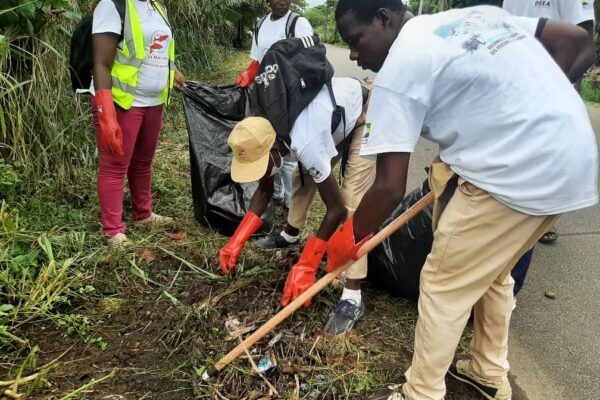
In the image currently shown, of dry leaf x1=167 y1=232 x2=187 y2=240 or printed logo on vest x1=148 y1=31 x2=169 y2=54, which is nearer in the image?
printed logo on vest x1=148 y1=31 x2=169 y2=54

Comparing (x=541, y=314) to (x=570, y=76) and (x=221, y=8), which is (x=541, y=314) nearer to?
(x=570, y=76)

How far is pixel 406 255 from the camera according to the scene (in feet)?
7.34

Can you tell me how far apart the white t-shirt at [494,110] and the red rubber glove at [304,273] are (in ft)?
2.78

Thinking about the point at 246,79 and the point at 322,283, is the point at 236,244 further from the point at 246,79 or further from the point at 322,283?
the point at 246,79

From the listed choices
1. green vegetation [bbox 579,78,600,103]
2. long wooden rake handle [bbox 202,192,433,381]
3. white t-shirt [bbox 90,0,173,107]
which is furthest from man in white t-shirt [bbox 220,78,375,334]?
green vegetation [bbox 579,78,600,103]

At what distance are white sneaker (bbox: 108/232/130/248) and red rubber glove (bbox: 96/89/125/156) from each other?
20.5 inches

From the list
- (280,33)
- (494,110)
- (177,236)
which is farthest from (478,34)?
(280,33)

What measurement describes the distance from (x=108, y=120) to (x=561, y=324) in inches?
96.8

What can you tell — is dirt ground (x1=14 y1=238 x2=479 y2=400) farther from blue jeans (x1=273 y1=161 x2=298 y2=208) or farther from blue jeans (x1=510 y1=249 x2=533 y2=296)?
blue jeans (x1=273 y1=161 x2=298 y2=208)

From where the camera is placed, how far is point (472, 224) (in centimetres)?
140

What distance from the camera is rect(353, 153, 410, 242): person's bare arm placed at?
135 centimetres

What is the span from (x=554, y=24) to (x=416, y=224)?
0.99 metres

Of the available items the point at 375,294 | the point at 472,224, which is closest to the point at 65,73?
the point at 375,294

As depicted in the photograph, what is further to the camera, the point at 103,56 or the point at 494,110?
the point at 103,56
